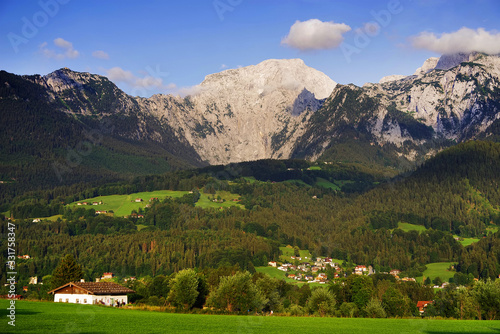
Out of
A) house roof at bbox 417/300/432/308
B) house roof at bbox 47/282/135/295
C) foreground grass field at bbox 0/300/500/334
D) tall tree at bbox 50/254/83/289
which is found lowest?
house roof at bbox 417/300/432/308

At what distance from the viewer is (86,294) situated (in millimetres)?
87375

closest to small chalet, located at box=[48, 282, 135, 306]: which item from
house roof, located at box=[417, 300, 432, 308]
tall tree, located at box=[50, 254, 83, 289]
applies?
tall tree, located at box=[50, 254, 83, 289]

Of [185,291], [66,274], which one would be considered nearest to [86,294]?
[185,291]

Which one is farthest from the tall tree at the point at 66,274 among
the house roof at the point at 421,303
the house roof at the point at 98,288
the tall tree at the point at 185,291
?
the house roof at the point at 421,303

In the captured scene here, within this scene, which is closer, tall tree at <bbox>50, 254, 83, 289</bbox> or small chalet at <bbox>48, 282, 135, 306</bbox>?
small chalet at <bbox>48, 282, 135, 306</bbox>

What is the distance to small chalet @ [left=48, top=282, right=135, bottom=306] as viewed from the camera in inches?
3425

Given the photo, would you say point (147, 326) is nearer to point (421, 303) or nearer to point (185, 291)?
point (185, 291)

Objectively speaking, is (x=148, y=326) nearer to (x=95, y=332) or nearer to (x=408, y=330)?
(x=95, y=332)

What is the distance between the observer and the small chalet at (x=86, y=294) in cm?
8700

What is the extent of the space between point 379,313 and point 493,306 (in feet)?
61.9

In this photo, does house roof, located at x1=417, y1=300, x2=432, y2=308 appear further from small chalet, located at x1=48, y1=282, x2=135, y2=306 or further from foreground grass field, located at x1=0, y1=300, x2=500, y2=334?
foreground grass field, located at x1=0, y1=300, x2=500, y2=334

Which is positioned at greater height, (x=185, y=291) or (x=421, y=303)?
(x=185, y=291)

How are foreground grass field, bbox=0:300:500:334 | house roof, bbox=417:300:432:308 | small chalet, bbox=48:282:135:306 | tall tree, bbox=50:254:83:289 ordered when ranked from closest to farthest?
foreground grass field, bbox=0:300:500:334, small chalet, bbox=48:282:135:306, tall tree, bbox=50:254:83:289, house roof, bbox=417:300:432:308

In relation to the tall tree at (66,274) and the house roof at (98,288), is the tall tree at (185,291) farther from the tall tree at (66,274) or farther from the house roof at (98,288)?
the tall tree at (66,274)
